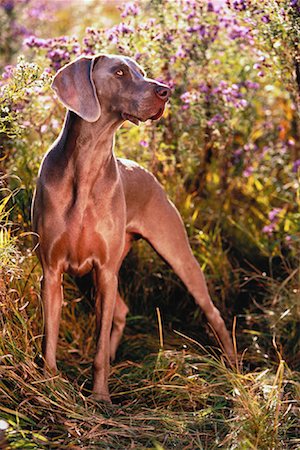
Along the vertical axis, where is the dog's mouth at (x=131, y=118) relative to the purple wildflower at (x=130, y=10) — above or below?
above

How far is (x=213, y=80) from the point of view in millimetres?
5379

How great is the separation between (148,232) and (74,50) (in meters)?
1.22

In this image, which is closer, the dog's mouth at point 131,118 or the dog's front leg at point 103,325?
the dog's mouth at point 131,118

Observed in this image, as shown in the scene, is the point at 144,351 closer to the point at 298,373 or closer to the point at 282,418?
the point at 298,373

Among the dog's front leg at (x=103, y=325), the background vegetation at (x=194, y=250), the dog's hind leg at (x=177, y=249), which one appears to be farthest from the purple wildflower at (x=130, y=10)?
the dog's front leg at (x=103, y=325)

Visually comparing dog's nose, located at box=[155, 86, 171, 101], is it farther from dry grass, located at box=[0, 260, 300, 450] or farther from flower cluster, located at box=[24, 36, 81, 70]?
flower cluster, located at box=[24, 36, 81, 70]

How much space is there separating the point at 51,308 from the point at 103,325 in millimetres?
259

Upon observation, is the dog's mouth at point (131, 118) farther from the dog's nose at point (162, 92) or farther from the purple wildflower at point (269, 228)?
the purple wildflower at point (269, 228)

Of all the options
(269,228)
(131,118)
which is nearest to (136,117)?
(131,118)

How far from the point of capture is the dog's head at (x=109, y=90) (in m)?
3.65

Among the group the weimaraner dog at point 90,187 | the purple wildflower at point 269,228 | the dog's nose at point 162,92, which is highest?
the dog's nose at point 162,92

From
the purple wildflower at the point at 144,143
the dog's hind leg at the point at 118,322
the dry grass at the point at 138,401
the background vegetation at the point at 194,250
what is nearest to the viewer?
the dry grass at the point at 138,401

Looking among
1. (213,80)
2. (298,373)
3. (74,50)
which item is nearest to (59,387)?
(298,373)

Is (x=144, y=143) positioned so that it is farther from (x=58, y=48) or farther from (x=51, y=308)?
(x=51, y=308)
